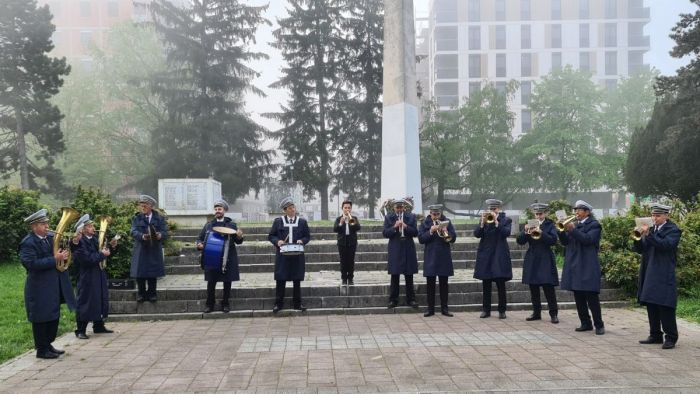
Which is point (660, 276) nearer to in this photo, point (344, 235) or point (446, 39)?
point (344, 235)

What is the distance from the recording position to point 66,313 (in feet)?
31.9

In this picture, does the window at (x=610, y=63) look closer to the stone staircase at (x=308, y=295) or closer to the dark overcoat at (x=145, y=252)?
the stone staircase at (x=308, y=295)

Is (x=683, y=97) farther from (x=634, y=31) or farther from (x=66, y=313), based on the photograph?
(x=634, y=31)

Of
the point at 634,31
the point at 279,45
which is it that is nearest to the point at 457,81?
the point at 634,31

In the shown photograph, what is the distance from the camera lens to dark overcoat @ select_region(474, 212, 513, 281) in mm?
9331

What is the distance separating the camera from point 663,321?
23.9 ft

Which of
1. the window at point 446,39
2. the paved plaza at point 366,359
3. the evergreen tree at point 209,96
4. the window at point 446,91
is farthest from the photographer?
the window at point 446,91

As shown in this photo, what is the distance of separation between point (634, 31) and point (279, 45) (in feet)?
133

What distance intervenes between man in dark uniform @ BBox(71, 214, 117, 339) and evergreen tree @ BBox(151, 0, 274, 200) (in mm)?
21583

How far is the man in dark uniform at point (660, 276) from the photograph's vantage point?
23.6 ft

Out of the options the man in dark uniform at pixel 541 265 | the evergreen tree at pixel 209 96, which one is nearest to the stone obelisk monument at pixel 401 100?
the man in dark uniform at pixel 541 265

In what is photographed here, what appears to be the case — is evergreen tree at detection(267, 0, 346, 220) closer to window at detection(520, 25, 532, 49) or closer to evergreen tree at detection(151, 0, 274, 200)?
evergreen tree at detection(151, 0, 274, 200)

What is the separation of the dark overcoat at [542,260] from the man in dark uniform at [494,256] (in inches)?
12.2

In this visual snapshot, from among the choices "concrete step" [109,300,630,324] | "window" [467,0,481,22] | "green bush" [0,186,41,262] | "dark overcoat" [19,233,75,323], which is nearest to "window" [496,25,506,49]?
"window" [467,0,481,22]
